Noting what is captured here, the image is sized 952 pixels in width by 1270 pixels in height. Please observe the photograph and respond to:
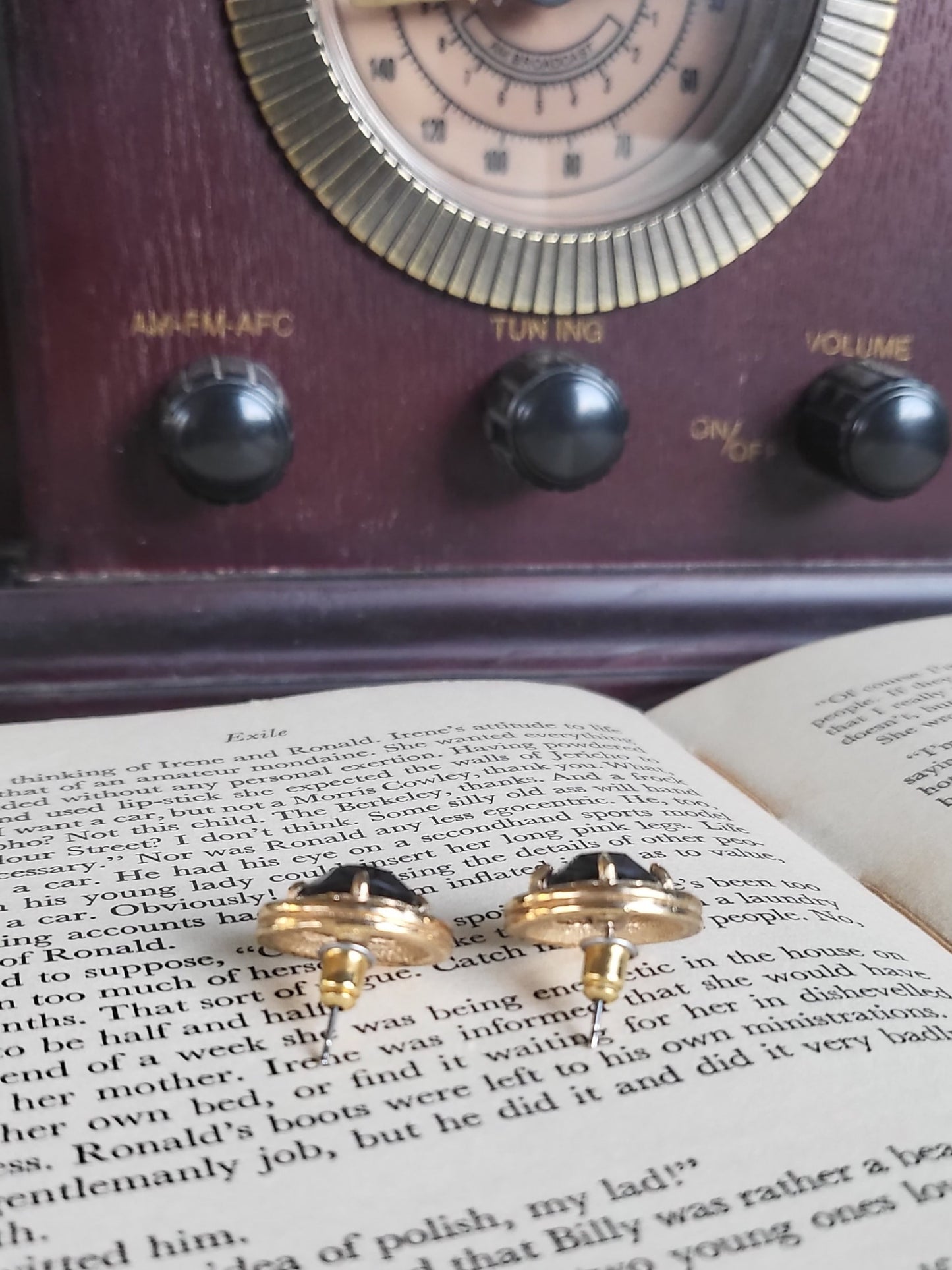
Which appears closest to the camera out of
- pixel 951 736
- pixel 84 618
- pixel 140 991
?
pixel 140 991

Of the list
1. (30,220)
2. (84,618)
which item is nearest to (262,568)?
(84,618)

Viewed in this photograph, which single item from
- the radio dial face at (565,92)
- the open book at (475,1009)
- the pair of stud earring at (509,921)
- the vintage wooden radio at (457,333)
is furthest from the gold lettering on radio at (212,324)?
the pair of stud earring at (509,921)

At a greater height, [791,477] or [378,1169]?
[791,477]

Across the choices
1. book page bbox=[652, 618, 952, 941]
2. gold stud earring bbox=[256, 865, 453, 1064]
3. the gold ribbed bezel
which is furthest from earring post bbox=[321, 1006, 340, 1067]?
the gold ribbed bezel

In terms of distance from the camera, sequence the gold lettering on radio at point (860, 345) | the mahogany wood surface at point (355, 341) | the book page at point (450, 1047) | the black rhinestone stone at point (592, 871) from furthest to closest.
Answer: the gold lettering on radio at point (860, 345) < the mahogany wood surface at point (355, 341) < the black rhinestone stone at point (592, 871) < the book page at point (450, 1047)

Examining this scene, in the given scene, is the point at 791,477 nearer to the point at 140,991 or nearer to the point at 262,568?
the point at 262,568

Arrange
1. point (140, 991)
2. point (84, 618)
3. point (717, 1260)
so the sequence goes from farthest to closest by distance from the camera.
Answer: point (84, 618) < point (140, 991) < point (717, 1260)

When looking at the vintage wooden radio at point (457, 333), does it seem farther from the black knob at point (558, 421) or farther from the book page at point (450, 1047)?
the book page at point (450, 1047)
